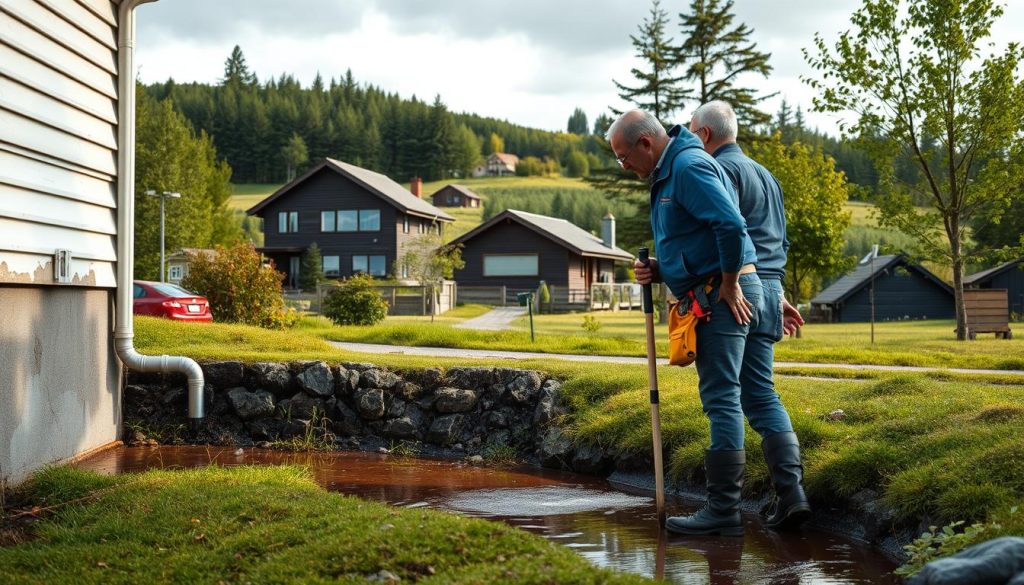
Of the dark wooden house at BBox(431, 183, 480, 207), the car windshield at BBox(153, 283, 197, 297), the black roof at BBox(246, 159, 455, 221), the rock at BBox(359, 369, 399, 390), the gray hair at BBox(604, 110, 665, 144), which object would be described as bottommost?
the rock at BBox(359, 369, 399, 390)

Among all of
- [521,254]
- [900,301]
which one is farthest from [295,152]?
[900,301]

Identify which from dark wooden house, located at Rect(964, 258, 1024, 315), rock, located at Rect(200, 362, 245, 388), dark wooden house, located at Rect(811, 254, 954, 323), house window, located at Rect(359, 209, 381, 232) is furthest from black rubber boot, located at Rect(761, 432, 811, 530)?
house window, located at Rect(359, 209, 381, 232)

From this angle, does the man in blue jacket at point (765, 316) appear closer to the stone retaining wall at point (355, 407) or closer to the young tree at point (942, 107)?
the stone retaining wall at point (355, 407)

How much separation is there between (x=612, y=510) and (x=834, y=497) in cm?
148

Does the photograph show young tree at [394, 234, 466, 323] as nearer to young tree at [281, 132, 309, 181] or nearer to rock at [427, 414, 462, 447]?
rock at [427, 414, 462, 447]

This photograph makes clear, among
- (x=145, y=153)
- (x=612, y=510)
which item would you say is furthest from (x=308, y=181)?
(x=612, y=510)

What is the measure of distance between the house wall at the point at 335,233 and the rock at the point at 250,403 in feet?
133

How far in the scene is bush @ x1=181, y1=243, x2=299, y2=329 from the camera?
65.2 feet

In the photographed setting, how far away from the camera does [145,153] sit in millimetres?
53250

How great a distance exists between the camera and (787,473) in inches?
226

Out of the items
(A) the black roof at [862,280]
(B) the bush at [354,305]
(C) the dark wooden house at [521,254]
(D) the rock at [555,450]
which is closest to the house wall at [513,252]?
(C) the dark wooden house at [521,254]

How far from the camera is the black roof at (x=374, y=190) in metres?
49.7

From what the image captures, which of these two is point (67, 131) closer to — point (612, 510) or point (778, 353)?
point (612, 510)

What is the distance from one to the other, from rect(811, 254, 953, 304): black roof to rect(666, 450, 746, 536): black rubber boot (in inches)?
1413
